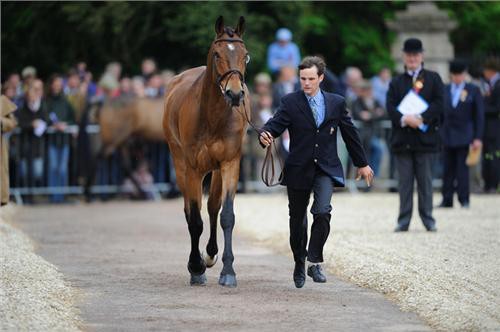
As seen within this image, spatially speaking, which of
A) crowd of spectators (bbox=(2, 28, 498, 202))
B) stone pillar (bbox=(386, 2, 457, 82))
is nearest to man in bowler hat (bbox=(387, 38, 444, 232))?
crowd of spectators (bbox=(2, 28, 498, 202))

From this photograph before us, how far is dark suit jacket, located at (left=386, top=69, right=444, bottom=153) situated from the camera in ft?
54.0

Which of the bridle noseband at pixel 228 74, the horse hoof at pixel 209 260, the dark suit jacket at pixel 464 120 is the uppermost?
the bridle noseband at pixel 228 74

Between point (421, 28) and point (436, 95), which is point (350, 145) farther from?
point (421, 28)

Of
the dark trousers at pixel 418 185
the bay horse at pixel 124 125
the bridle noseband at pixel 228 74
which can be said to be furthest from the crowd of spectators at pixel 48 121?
the bridle noseband at pixel 228 74

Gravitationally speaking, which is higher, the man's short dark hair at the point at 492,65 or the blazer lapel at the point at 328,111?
the man's short dark hair at the point at 492,65

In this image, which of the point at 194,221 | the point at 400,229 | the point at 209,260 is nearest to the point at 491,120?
the point at 400,229

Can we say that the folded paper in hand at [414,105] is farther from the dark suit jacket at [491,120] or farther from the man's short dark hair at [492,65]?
the man's short dark hair at [492,65]

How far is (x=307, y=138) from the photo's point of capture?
461 inches

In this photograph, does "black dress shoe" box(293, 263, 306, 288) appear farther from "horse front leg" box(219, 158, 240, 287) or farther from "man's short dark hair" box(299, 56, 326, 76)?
"man's short dark hair" box(299, 56, 326, 76)

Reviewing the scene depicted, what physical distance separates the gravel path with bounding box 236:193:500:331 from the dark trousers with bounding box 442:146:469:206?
0.40 m

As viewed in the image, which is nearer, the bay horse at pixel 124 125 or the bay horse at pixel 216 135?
the bay horse at pixel 216 135

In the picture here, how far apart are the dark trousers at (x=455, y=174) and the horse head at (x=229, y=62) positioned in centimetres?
909

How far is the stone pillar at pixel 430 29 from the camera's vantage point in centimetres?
2738

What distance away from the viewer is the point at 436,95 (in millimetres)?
16516
